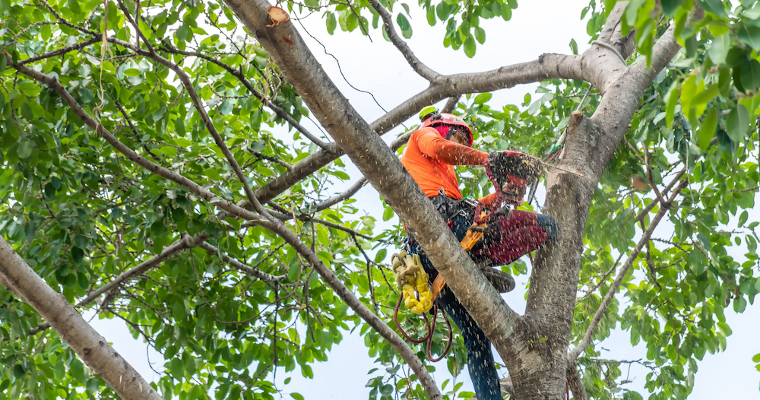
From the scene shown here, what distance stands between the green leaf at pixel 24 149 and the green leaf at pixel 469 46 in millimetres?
2503

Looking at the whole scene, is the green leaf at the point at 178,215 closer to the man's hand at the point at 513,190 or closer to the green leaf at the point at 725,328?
the man's hand at the point at 513,190

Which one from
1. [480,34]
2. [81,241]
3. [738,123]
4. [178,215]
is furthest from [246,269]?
[738,123]

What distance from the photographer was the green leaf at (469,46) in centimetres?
392

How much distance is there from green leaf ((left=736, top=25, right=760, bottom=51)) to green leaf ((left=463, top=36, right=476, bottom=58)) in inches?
114

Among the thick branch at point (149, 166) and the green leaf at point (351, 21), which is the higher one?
the green leaf at point (351, 21)

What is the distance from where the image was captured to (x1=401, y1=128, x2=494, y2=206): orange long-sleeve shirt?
8.69ft

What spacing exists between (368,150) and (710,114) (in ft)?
3.58

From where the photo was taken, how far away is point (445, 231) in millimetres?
2199

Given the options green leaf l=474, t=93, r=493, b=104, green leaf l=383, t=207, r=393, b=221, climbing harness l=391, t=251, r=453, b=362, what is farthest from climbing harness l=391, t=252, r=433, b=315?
green leaf l=474, t=93, r=493, b=104

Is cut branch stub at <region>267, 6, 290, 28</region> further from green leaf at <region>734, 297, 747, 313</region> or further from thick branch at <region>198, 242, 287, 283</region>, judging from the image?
green leaf at <region>734, 297, 747, 313</region>

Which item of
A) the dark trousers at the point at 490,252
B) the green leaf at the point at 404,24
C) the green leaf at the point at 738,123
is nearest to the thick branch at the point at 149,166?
the dark trousers at the point at 490,252

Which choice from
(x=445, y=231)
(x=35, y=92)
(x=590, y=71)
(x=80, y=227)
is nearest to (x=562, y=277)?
(x=445, y=231)

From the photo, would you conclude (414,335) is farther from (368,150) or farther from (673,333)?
(368,150)

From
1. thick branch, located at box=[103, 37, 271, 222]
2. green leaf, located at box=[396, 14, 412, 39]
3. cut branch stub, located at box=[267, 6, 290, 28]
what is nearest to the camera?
cut branch stub, located at box=[267, 6, 290, 28]
